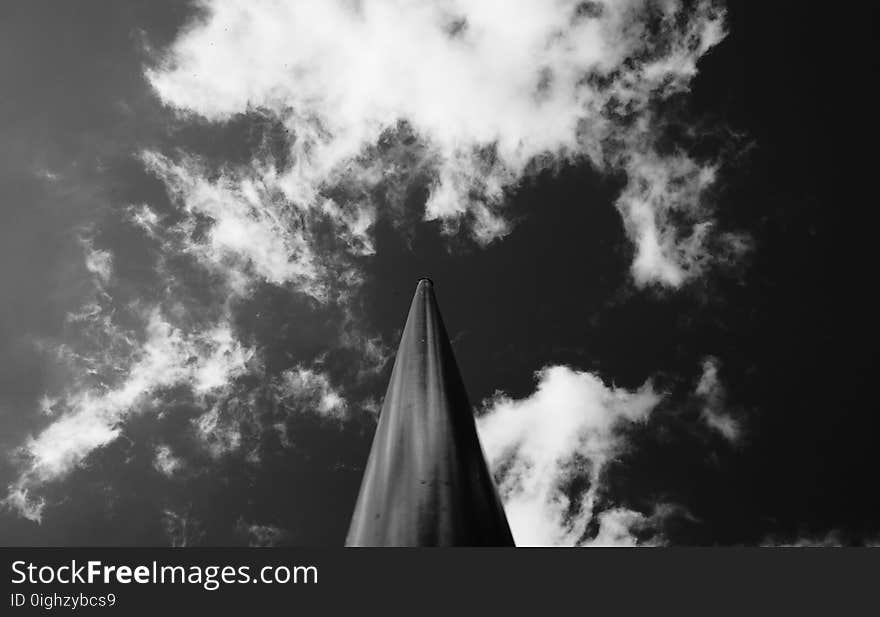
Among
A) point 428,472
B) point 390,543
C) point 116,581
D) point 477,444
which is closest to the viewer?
point 390,543

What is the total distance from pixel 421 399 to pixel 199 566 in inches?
335

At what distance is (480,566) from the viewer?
1348 cm

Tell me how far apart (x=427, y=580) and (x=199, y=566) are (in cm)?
811

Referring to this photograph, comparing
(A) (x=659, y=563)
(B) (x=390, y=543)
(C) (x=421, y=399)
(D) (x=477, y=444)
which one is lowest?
(A) (x=659, y=563)

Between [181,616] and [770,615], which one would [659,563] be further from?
[181,616]

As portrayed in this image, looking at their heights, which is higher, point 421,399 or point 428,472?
point 421,399

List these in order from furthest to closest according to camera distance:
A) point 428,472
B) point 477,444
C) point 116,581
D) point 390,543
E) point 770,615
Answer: point 116,581, point 477,444, point 770,615, point 428,472, point 390,543

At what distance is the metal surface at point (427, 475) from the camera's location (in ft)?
43.2

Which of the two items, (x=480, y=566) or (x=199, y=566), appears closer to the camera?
(x=480, y=566)

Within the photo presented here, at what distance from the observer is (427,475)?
1422cm

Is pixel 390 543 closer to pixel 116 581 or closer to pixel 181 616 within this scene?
pixel 181 616

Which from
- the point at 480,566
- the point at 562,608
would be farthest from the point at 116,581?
the point at 562,608

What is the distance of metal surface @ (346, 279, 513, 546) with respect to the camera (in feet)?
43.2

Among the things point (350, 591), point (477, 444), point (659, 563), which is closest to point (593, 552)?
point (659, 563)
